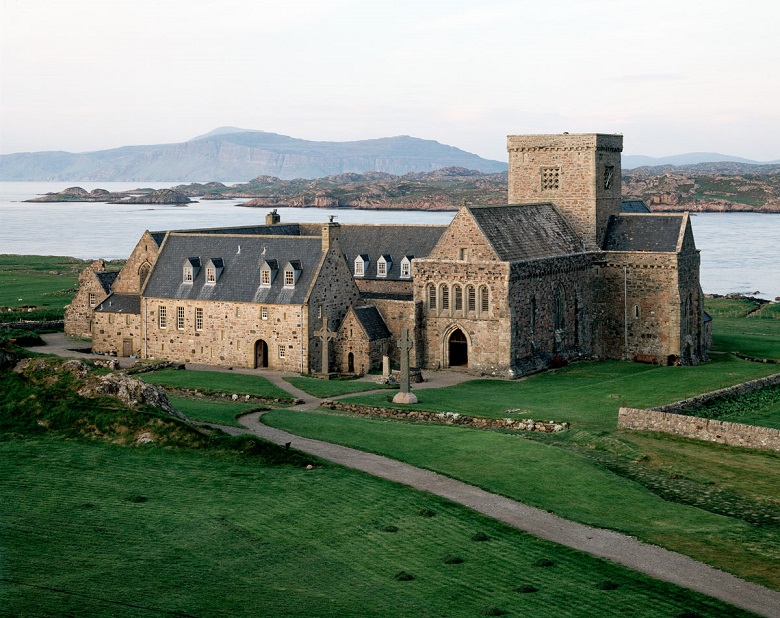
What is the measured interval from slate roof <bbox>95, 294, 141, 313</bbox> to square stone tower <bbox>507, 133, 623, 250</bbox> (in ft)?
80.5

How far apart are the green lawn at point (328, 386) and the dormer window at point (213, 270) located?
994 centimetres

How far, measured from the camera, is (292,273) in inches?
2571

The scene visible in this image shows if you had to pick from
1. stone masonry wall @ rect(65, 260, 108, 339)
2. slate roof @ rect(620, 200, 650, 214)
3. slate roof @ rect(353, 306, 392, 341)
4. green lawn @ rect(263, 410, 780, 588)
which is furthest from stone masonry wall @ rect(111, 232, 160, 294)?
slate roof @ rect(620, 200, 650, 214)

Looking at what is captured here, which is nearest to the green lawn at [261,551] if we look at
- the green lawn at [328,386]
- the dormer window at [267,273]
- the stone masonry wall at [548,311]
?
the green lawn at [328,386]

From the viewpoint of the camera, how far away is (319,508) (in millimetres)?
33438

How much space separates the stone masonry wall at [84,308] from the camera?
2972 inches

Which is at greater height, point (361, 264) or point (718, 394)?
point (361, 264)

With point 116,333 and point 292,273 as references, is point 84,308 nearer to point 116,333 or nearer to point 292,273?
point 116,333

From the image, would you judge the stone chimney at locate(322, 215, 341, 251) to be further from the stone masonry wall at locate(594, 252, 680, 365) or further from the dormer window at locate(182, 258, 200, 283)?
the stone masonry wall at locate(594, 252, 680, 365)

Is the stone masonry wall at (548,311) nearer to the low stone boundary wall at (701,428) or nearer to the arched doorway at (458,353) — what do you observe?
the arched doorway at (458,353)

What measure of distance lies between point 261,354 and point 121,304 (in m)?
10.8

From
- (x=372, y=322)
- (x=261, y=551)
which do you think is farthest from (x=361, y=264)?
(x=261, y=551)

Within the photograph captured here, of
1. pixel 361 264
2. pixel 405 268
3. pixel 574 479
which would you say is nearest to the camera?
pixel 574 479

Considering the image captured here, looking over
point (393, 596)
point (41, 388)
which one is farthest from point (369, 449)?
point (393, 596)
